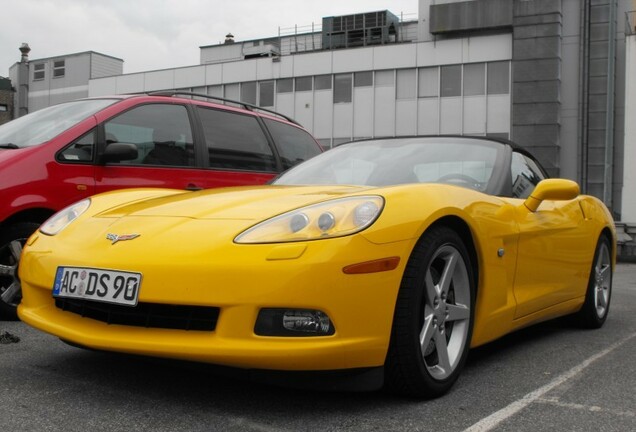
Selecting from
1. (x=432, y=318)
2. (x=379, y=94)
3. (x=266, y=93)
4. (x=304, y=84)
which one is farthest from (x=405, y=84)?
(x=432, y=318)

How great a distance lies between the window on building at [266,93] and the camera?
30641mm

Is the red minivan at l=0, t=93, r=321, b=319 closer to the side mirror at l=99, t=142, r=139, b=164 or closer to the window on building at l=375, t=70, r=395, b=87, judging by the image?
the side mirror at l=99, t=142, r=139, b=164

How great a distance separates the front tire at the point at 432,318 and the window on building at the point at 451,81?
24886 millimetres

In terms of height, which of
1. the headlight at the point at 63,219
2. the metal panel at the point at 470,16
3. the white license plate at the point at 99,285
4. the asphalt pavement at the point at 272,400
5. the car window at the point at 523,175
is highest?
the metal panel at the point at 470,16

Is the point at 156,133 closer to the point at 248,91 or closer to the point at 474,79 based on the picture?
the point at 474,79

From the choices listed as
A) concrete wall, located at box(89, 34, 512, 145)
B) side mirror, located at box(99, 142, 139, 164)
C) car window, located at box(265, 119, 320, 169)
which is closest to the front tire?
side mirror, located at box(99, 142, 139, 164)

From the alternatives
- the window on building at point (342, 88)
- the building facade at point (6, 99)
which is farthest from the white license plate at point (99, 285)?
the building facade at point (6, 99)

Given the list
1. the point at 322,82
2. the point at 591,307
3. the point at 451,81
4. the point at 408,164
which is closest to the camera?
the point at 408,164

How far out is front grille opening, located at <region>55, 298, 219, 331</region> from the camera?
2.51 m

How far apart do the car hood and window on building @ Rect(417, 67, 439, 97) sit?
24.9m

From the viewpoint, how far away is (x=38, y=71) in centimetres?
4272

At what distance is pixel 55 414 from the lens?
2.48 m

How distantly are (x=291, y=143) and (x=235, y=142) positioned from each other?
824 mm

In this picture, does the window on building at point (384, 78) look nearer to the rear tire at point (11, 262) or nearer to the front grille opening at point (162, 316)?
the rear tire at point (11, 262)
